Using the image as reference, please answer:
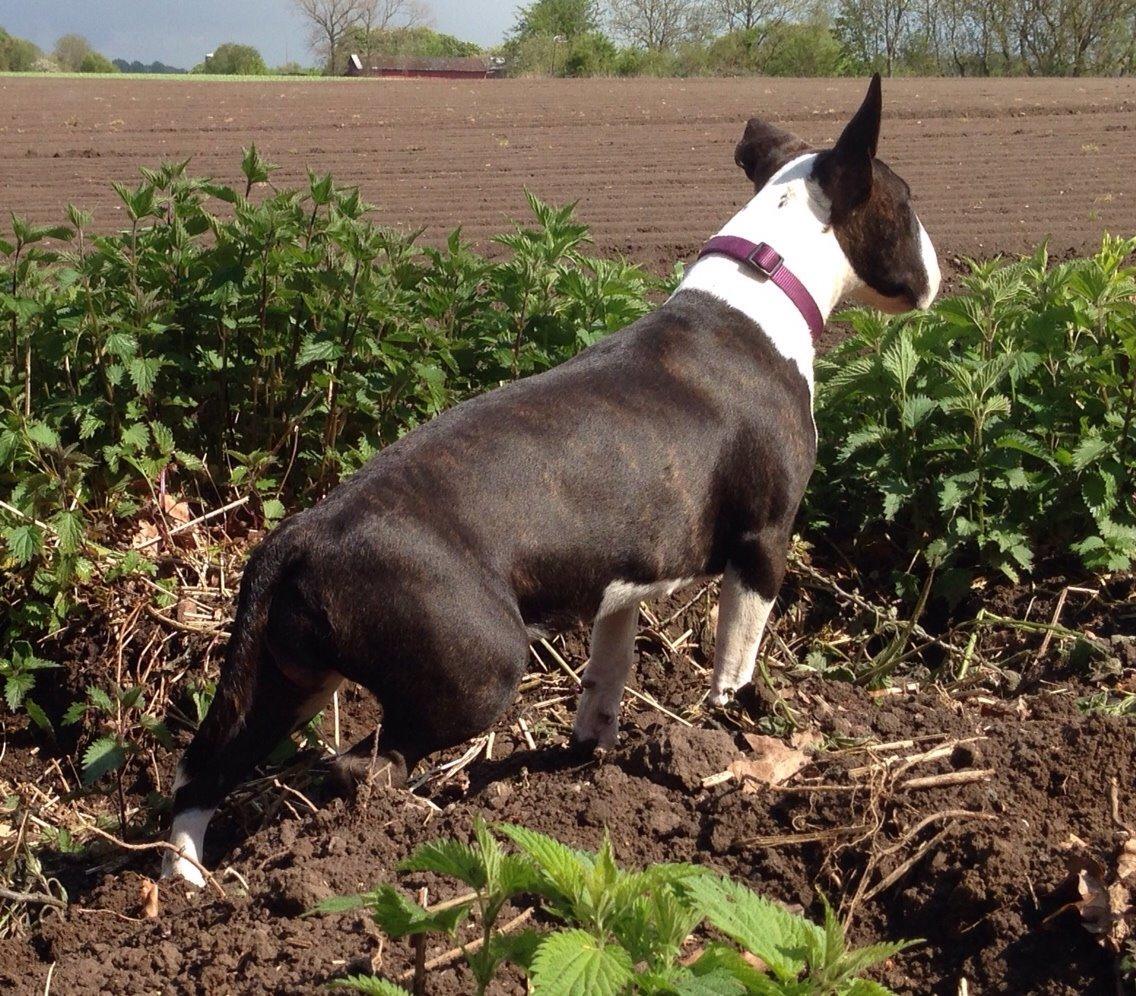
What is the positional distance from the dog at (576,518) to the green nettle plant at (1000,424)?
67 centimetres

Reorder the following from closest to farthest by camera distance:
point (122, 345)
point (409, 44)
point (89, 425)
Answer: point (122, 345) < point (89, 425) < point (409, 44)

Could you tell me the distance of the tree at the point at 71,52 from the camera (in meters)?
93.0

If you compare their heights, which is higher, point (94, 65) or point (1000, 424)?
point (94, 65)

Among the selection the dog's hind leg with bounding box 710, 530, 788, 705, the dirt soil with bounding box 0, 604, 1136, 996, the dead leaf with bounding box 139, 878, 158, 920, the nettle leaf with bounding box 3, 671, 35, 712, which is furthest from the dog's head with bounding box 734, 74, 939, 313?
the nettle leaf with bounding box 3, 671, 35, 712

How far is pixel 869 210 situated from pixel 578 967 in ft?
11.4

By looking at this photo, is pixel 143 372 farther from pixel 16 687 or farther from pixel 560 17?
pixel 560 17

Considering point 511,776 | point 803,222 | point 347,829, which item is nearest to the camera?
point 347,829

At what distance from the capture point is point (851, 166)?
481cm

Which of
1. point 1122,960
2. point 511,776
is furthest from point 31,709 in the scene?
point 1122,960

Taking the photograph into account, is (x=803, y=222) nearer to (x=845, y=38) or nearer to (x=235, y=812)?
(x=235, y=812)

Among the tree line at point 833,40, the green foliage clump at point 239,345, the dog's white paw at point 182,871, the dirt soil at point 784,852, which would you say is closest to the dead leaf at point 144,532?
the green foliage clump at point 239,345

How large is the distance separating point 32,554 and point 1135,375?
13.2 ft

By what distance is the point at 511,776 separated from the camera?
4.32 metres

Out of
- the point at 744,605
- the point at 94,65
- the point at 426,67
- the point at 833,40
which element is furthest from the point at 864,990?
the point at 94,65
